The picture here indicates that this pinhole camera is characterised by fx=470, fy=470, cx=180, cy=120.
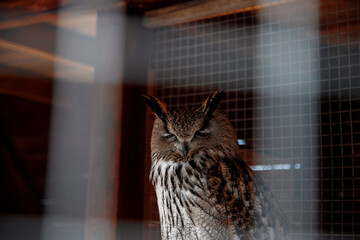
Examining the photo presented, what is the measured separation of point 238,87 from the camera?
235cm

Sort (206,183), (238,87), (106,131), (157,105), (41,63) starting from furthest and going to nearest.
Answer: (41,63), (238,87), (106,131), (157,105), (206,183)

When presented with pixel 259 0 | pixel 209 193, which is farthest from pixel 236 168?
pixel 259 0

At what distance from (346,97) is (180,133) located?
0.93m

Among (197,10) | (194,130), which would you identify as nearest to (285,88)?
(197,10)

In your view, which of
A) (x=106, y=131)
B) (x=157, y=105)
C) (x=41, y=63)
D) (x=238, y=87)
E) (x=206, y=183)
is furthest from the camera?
(x=41, y=63)

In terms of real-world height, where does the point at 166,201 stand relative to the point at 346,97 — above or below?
below

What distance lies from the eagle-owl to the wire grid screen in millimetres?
409

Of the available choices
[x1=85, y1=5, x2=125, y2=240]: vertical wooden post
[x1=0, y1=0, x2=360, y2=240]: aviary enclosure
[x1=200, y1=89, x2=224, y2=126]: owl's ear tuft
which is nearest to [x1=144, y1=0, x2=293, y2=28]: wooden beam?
[x1=0, y1=0, x2=360, y2=240]: aviary enclosure

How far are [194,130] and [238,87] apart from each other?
0.64m

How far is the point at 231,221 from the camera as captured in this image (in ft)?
5.41

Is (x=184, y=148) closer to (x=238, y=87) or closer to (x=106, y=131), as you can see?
(x=106, y=131)

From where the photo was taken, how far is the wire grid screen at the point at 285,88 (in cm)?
215

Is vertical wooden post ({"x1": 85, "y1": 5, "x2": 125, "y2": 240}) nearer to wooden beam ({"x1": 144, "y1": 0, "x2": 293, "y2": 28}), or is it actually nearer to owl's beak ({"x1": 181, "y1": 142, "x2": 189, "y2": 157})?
wooden beam ({"x1": 144, "y1": 0, "x2": 293, "y2": 28})

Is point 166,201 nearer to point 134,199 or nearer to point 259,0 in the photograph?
point 134,199
